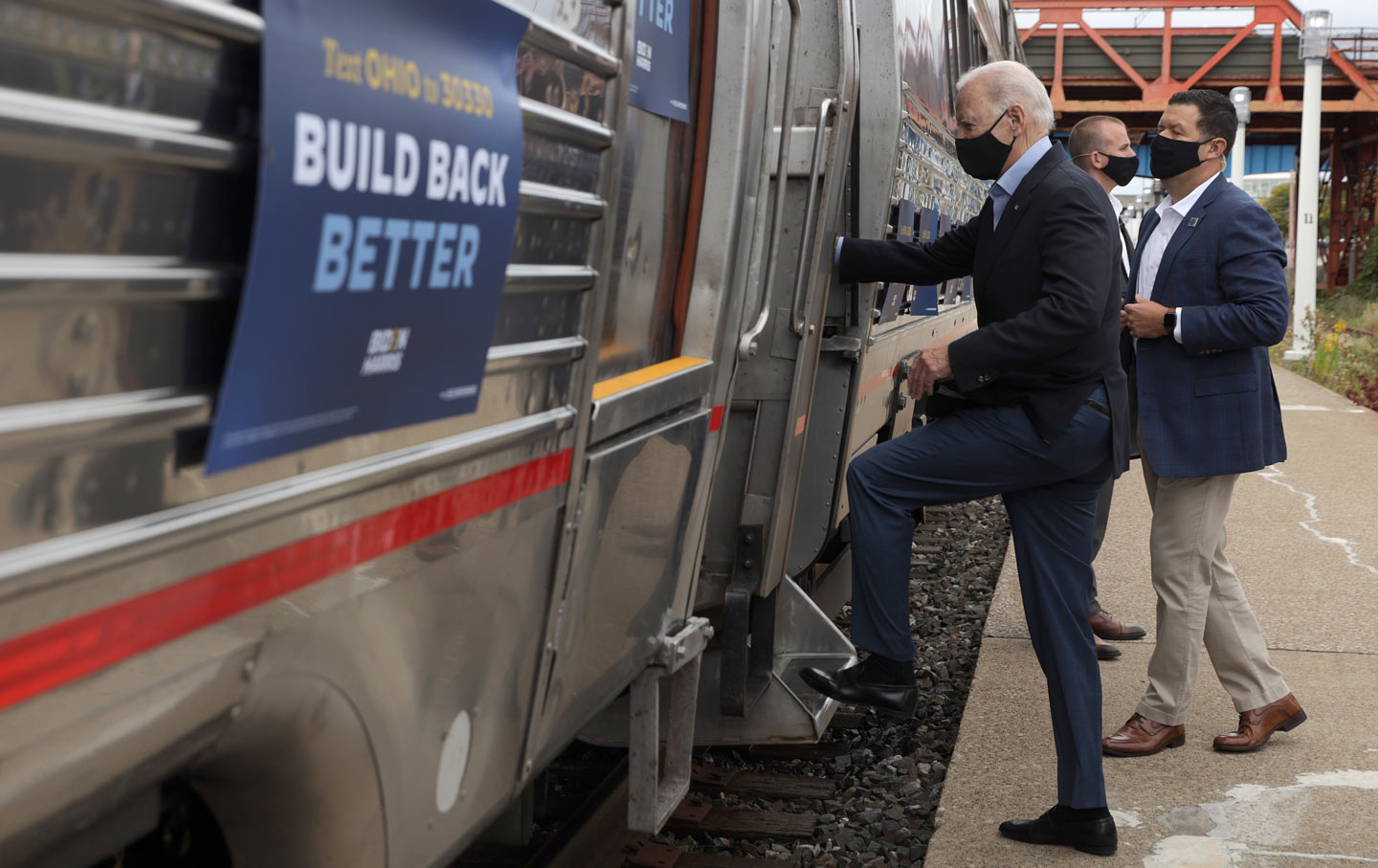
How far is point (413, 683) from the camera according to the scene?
1.83 meters

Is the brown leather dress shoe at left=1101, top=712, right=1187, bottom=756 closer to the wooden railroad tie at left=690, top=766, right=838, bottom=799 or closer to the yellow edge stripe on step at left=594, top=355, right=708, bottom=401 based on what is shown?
the wooden railroad tie at left=690, top=766, right=838, bottom=799

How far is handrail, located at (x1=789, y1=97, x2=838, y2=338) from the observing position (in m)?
3.77

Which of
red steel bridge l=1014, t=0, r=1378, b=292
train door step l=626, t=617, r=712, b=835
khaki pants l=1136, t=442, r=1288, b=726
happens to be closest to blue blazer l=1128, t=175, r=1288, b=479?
khaki pants l=1136, t=442, r=1288, b=726

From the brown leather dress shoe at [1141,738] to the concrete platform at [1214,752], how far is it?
43mm

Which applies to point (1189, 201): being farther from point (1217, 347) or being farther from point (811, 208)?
point (811, 208)

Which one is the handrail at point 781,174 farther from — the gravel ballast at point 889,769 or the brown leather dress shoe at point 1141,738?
the brown leather dress shoe at point 1141,738

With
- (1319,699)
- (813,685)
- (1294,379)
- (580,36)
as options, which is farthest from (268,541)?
(1294,379)

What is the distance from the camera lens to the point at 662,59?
9.04ft

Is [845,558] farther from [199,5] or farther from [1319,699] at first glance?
[199,5]

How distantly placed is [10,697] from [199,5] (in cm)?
60

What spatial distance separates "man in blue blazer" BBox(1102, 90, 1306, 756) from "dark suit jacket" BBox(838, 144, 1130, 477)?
517mm

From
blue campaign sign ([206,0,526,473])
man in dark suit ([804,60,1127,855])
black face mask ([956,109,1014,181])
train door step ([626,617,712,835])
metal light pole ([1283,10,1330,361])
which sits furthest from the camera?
metal light pole ([1283,10,1330,361])

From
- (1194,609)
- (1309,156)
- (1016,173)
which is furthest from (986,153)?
(1309,156)

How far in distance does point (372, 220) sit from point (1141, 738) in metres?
3.57
